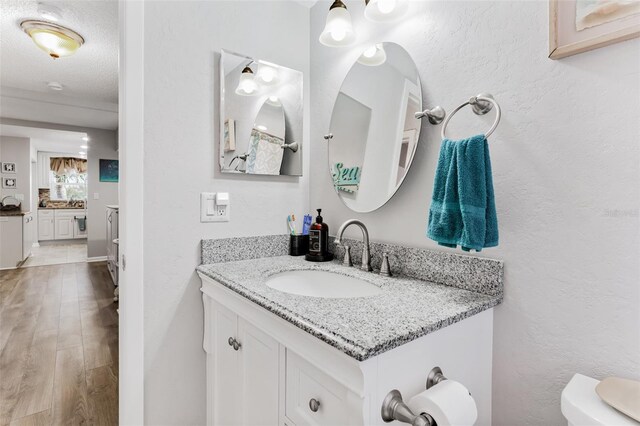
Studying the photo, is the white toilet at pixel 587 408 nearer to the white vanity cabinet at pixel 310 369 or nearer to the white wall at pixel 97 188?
the white vanity cabinet at pixel 310 369

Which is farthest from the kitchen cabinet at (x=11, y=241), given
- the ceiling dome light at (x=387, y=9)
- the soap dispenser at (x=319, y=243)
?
the ceiling dome light at (x=387, y=9)

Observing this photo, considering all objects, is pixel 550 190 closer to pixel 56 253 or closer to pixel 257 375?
pixel 257 375

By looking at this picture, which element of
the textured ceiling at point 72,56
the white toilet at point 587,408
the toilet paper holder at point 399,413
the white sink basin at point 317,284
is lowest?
the toilet paper holder at point 399,413

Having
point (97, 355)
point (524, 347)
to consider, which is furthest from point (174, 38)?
point (97, 355)

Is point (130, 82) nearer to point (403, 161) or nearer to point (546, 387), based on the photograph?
point (403, 161)

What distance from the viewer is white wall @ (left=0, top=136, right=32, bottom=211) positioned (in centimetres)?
589

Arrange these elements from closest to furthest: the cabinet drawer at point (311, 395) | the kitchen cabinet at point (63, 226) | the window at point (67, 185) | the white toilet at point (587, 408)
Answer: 1. the white toilet at point (587, 408)
2. the cabinet drawer at point (311, 395)
3. the kitchen cabinet at point (63, 226)
4. the window at point (67, 185)

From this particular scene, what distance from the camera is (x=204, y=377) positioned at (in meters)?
Answer: 1.38

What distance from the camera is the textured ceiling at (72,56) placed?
6.97ft

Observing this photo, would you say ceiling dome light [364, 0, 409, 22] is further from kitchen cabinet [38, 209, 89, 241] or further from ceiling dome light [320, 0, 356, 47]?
kitchen cabinet [38, 209, 89, 241]

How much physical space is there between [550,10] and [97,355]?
315 centimetres

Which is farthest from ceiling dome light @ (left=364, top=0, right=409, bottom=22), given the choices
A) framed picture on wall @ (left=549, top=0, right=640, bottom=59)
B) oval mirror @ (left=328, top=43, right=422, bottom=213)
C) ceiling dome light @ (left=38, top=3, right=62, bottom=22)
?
ceiling dome light @ (left=38, top=3, right=62, bottom=22)

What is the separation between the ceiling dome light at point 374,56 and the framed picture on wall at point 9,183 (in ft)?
24.7

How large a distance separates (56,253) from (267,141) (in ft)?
24.0
